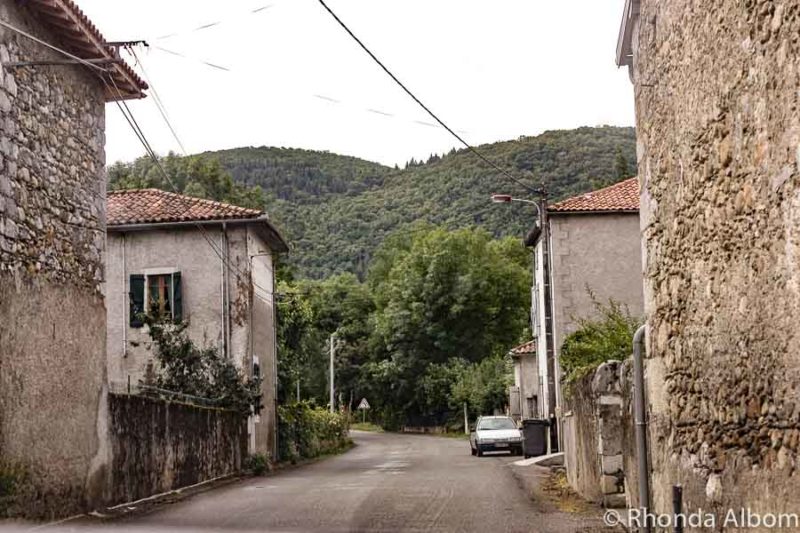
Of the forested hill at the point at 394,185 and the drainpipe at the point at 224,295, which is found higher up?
the forested hill at the point at 394,185

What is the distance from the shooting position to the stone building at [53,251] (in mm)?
12539

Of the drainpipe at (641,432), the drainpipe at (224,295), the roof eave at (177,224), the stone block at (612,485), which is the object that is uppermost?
the roof eave at (177,224)

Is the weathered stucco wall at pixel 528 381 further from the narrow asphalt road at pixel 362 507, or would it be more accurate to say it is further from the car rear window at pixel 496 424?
the narrow asphalt road at pixel 362 507

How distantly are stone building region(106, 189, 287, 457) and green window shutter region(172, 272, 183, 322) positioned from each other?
3 cm

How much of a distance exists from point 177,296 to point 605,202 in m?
13.4

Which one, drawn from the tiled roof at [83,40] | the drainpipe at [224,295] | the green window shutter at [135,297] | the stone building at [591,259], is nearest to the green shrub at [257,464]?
the drainpipe at [224,295]

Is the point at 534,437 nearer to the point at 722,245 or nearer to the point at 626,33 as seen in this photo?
the point at 626,33

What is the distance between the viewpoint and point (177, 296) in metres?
29.4

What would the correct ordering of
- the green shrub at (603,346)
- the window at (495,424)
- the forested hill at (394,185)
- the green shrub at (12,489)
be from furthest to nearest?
the forested hill at (394,185)
the window at (495,424)
the green shrub at (603,346)
the green shrub at (12,489)

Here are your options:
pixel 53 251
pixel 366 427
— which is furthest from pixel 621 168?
pixel 53 251

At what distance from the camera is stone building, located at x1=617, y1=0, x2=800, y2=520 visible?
6.20 m

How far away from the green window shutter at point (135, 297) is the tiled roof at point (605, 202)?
1226 centimetres

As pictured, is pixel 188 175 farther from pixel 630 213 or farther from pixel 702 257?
pixel 702 257

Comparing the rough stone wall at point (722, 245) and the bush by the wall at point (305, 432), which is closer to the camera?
the rough stone wall at point (722, 245)
